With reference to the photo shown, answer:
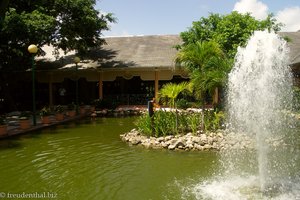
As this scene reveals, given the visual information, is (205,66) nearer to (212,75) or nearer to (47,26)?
(212,75)

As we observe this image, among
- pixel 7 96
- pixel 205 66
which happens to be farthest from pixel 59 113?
pixel 205 66

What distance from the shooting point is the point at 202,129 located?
12664 millimetres

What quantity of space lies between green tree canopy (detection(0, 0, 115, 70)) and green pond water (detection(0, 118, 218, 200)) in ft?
22.9

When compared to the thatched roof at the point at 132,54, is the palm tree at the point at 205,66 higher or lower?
lower

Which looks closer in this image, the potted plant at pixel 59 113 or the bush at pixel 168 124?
the bush at pixel 168 124

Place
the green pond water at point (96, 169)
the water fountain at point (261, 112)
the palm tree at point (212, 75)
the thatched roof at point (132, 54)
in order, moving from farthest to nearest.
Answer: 1. the thatched roof at point (132, 54)
2. the palm tree at point (212, 75)
3. the green pond water at point (96, 169)
4. the water fountain at point (261, 112)

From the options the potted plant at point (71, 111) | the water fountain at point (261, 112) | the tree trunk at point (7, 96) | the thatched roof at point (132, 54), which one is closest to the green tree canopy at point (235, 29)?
the thatched roof at point (132, 54)

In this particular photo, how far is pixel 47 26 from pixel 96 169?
1164 cm

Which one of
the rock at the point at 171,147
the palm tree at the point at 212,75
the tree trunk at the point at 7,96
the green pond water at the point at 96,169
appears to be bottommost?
the green pond water at the point at 96,169

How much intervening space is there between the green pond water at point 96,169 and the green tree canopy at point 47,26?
6966 millimetres

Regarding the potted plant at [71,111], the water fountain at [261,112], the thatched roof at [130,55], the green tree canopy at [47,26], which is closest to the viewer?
the water fountain at [261,112]

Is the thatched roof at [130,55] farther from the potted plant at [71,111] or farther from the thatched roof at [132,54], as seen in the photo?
the potted plant at [71,111]

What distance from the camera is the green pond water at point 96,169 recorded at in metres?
7.40

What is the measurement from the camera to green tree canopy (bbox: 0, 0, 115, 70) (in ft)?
59.2
